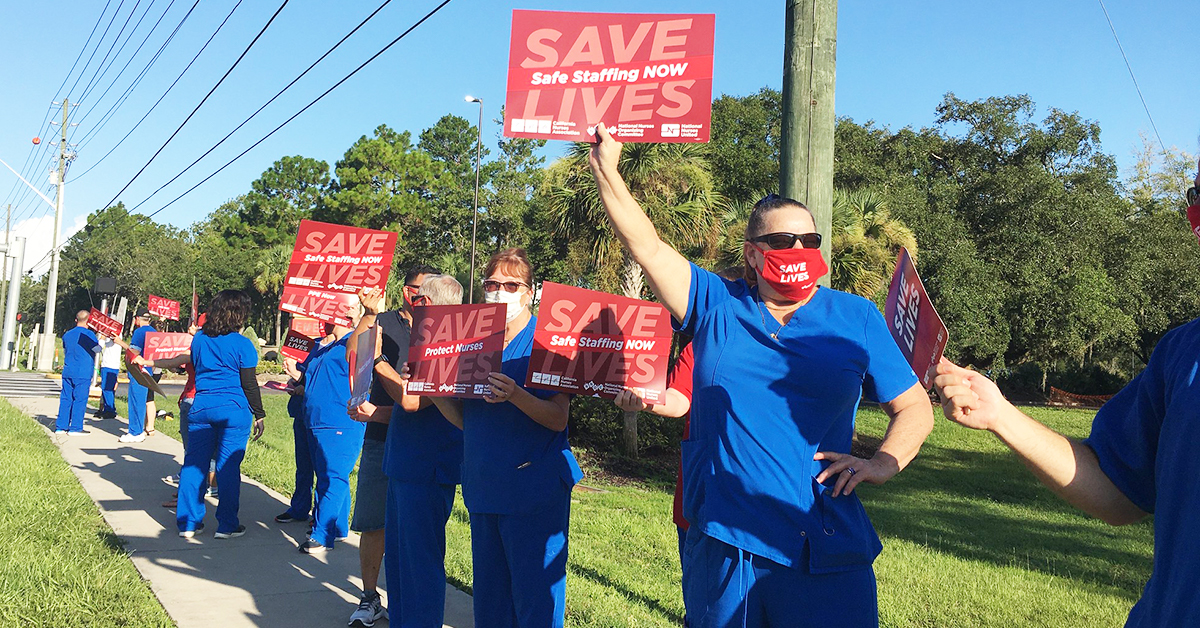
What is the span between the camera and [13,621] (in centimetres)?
563

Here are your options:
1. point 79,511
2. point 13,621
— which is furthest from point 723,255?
point 13,621

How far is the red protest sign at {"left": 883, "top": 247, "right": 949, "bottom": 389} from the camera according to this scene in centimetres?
239

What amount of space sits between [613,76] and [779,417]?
67.5 inches

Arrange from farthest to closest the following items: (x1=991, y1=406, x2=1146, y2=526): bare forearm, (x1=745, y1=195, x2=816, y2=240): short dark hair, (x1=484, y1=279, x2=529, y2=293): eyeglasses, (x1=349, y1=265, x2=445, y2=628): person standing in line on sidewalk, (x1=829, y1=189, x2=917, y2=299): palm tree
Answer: (x1=829, y1=189, x2=917, y2=299): palm tree < (x1=349, y1=265, x2=445, y2=628): person standing in line on sidewalk < (x1=484, y1=279, x2=529, y2=293): eyeglasses < (x1=745, y1=195, x2=816, y2=240): short dark hair < (x1=991, y1=406, x2=1146, y2=526): bare forearm

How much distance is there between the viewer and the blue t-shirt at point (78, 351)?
1531 cm

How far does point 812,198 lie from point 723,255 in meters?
12.9

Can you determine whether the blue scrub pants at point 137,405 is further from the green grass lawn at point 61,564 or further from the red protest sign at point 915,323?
the red protest sign at point 915,323

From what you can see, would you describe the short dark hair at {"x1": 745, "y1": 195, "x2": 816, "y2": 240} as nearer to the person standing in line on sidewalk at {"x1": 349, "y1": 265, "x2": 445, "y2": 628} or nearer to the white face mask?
the white face mask

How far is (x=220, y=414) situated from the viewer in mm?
8078

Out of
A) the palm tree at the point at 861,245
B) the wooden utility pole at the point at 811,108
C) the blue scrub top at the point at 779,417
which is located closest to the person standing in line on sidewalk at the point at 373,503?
the wooden utility pole at the point at 811,108

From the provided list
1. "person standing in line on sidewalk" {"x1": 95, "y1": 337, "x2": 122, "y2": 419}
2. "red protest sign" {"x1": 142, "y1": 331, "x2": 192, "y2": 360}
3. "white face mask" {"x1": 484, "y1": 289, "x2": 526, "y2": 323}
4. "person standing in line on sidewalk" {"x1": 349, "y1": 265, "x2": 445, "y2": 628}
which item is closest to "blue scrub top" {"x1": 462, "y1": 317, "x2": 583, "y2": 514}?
"white face mask" {"x1": 484, "y1": 289, "x2": 526, "y2": 323}

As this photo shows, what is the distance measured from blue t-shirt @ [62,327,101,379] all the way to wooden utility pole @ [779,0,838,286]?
46.5ft

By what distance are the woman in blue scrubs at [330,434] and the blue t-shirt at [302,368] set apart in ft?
0.61

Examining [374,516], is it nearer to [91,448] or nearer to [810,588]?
[810,588]
